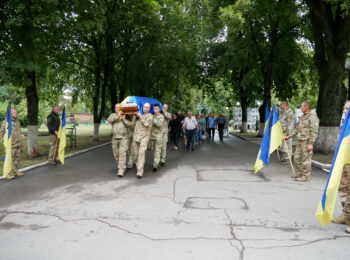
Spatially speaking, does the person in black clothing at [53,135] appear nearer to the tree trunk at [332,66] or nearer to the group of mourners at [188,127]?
the group of mourners at [188,127]

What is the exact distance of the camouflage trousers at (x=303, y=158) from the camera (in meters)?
7.50

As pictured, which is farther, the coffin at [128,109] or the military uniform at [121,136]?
the coffin at [128,109]

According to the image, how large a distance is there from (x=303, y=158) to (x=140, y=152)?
4.11m

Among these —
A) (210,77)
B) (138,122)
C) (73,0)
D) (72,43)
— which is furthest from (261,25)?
(138,122)

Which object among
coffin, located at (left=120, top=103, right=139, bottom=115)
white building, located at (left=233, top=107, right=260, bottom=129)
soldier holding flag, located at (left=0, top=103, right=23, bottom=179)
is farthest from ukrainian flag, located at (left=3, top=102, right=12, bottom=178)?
white building, located at (left=233, top=107, right=260, bottom=129)

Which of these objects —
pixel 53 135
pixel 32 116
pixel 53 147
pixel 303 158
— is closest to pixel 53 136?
pixel 53 135

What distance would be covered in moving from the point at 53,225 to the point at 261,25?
63.5 ft

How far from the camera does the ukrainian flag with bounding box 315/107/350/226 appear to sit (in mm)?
4027

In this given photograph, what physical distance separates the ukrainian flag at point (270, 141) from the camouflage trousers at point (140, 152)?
306 cm

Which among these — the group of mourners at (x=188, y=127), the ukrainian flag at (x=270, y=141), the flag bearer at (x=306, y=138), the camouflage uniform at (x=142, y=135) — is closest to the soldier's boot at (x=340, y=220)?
the flag bearer at (x=306, y=138)

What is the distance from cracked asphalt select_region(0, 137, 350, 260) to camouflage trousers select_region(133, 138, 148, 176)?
295 mm

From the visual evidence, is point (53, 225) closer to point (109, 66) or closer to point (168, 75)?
point (109, 66)

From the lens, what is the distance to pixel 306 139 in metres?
7.50

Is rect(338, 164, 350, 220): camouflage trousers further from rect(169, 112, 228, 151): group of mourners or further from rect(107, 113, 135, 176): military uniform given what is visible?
rect(169, 112, 228, 151): group of mourners
